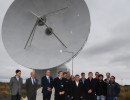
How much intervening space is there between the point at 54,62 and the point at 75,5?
Result: 4.68 meters

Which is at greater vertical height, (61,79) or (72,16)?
(72,16)

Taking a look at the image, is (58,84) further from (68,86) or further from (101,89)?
(101,89)

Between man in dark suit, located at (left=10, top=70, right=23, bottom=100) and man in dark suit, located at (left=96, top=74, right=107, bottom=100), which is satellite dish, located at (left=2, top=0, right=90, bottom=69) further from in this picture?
man in dark suit, located at (left=10, top=70, right=23, bottom=100)

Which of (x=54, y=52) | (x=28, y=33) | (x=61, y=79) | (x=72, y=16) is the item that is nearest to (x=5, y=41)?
(x=28, y=33)

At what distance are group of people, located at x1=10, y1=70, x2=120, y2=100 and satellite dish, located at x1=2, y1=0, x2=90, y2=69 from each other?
310 inches

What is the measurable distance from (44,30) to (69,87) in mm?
11239

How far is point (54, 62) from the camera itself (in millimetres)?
24422

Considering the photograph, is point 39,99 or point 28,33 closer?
point 39,99

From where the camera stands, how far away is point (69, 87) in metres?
15.3

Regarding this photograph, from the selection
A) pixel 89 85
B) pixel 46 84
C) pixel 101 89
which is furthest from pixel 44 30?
pixel 46 84

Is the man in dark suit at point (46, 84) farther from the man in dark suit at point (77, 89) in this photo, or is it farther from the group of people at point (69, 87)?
the man in dark suit at point (77, 89)

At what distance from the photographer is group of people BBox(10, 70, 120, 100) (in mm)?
14359

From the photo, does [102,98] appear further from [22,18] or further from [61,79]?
[22,18]

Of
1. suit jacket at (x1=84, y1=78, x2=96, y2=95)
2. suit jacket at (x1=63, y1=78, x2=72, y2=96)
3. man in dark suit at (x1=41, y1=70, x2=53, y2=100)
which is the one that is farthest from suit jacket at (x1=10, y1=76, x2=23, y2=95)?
suit jacket at (x1=84, y1=78, x2=96, y2=95)
